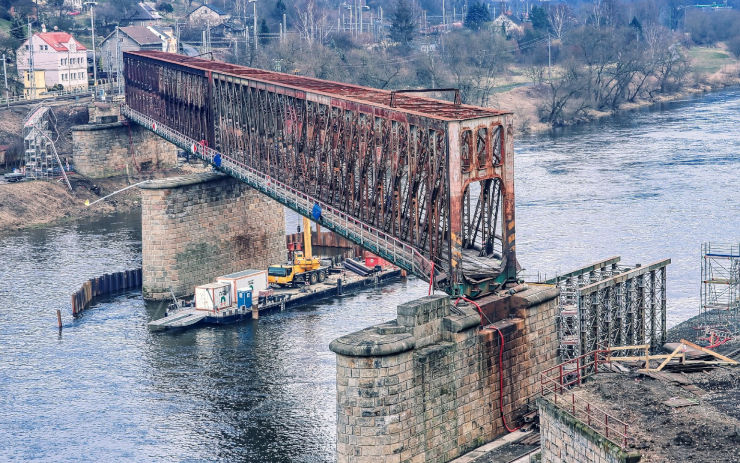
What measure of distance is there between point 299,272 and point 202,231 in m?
A: 8.38

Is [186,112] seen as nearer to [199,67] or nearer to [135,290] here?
[199,67]

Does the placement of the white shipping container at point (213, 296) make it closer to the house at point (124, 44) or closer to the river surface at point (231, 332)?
the river surface at point (231, 332)

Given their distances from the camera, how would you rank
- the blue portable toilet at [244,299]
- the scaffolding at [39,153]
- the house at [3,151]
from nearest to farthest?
the blue portable toilet at [244,299] < the scaffolding at [39,153] < the house at [3,151]

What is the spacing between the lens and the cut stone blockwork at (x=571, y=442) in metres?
40.2

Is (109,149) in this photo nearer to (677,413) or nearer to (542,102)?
(542,102)

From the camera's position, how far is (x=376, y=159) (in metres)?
66.7

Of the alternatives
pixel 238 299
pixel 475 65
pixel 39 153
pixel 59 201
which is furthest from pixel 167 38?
pixel 238 299

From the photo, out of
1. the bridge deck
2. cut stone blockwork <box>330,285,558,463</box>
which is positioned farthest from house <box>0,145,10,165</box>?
cut stone blockwork <box>330,285,558,463</box>

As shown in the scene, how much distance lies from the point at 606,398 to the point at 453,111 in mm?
22319

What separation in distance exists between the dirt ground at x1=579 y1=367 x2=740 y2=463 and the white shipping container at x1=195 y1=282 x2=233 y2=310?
131 ft

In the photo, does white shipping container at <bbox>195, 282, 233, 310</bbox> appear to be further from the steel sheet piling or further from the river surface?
the steel sheet piling

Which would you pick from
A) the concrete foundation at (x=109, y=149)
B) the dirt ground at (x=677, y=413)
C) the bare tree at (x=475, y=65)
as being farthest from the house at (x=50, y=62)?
the dirt ground at (x=677, y=413)

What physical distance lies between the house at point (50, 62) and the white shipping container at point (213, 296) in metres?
81.8

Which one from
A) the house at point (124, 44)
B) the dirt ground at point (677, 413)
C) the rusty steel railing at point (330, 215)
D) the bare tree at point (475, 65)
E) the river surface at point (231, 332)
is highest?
the house at point (124, 44)
